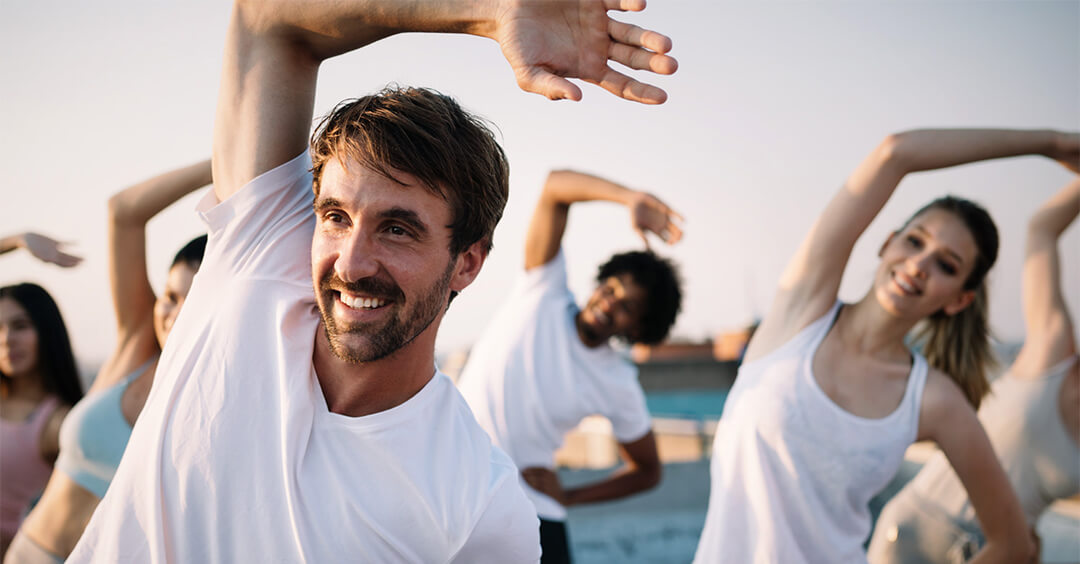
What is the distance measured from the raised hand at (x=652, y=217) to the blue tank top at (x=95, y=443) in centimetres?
213

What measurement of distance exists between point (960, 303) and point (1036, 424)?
1163 mm

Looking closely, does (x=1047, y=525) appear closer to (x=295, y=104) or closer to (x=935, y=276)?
(x=935, y=276)

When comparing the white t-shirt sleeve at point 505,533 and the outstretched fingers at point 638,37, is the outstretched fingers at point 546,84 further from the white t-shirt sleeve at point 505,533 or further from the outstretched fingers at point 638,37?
the white t-shirt sleeve at point 505,533

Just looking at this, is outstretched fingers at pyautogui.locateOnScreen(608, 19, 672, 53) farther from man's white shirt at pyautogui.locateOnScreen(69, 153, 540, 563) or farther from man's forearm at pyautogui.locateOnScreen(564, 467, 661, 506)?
man's forearm at pyautogui.locateOnScreen(564, 467, 661, 506)

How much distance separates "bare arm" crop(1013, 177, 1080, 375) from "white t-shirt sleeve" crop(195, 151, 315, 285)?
346cm

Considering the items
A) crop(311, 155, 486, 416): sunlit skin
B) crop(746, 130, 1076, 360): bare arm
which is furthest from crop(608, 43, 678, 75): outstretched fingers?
crop(746, 130, 1076, 360): bare arm

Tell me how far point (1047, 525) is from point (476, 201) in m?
5.40

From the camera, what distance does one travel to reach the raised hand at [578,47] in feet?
5.29

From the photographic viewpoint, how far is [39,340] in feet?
12.7

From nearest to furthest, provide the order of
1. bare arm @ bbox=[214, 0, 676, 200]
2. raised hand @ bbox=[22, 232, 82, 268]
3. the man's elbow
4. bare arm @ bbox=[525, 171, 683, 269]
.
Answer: bare arm @ bbox=[214, 0, 676, 200] < raised hand @ bbox=[22, 232, 82, 268] < bare arm @ bbox=[525, 171, 683, 269] < the man's elbow

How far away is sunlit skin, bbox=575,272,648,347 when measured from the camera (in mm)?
3979

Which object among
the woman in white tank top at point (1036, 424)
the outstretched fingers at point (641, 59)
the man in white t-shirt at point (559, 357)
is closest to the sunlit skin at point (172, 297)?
the man in white t-shirt at point (559, 357)

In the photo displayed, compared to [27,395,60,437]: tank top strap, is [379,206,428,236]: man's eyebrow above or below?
above

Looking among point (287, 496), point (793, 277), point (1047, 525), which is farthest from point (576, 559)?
point (287, 496)
